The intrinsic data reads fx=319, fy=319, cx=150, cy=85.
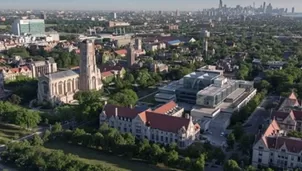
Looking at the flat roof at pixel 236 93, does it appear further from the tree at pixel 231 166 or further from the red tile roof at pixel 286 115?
the tree at pixel 231 166

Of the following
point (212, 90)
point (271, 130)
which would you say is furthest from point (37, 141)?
point (212, 90)

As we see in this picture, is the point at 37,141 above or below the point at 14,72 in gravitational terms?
below

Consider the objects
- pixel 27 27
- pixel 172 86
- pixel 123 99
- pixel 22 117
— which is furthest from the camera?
pixel 27 27

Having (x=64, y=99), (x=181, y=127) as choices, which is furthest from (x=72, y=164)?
(x=64, y=99)

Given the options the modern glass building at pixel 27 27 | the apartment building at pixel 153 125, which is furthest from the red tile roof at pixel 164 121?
the modern glass building at pixel 27 27

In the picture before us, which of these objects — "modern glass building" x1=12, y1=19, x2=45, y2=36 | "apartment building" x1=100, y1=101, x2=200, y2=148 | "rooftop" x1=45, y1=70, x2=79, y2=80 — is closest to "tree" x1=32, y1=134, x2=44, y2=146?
"apartment building" x1=100, y1=101, x2=200, y2=148

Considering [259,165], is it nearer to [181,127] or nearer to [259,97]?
[181,127]

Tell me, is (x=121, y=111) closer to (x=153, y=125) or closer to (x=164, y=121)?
(x=153, y=125)
